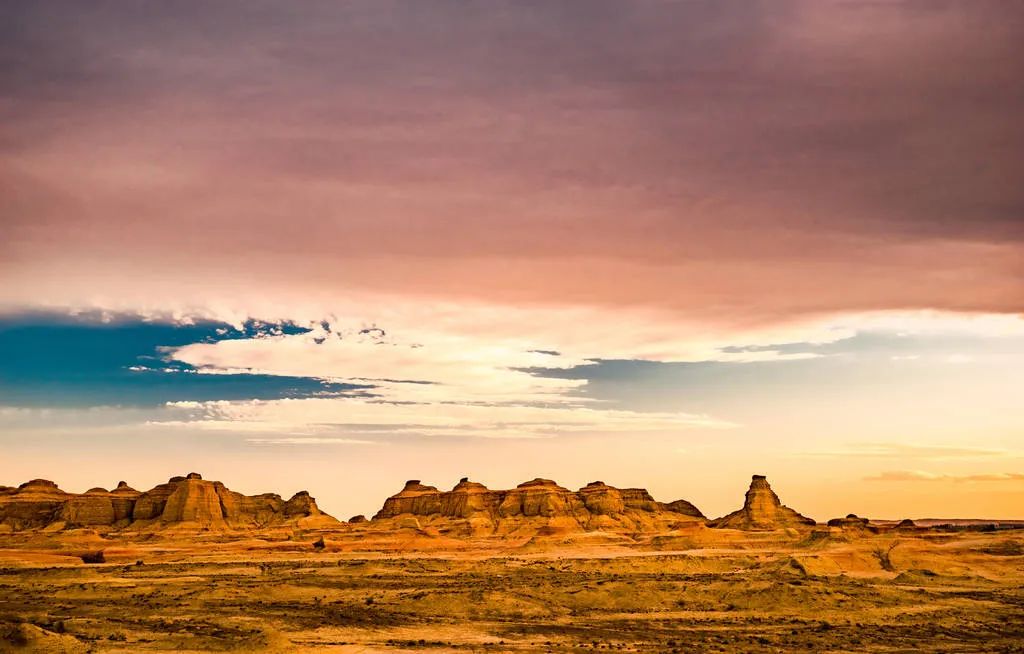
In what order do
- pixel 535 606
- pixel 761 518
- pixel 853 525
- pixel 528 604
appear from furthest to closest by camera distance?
1. pixel 761 518
2. pixel 853 525
3. pixel 528 604
4. pixel 535 606

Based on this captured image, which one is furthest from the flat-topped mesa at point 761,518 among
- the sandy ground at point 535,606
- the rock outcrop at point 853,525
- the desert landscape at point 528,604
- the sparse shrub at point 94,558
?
the sparse shrub at point 94,558

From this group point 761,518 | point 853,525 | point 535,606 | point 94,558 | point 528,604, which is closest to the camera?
point 535,606

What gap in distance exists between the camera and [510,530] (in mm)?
197625

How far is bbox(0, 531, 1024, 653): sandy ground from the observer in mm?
39000

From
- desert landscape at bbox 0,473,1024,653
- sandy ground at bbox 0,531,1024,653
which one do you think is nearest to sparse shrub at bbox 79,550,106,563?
desert landscape at bbox 0,473,1024,653

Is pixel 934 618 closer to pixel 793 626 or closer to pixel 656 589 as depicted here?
pixel 793 626

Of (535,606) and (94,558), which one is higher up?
(535,606)

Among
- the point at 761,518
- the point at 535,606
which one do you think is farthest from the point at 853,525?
the point at 535,606

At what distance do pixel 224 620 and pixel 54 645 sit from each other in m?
11.4

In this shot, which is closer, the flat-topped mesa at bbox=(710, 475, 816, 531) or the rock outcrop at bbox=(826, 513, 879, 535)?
the rock outcrop at bbox=(826, 513, 879, 535)

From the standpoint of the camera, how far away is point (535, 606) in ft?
170

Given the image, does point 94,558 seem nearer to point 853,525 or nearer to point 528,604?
point 528,604

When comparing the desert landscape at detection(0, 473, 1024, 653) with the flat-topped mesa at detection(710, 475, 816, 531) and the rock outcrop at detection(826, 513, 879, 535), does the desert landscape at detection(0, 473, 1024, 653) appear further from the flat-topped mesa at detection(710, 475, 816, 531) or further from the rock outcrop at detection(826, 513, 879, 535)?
the flat-topped mesa at detection(710, 475, 816, 531)

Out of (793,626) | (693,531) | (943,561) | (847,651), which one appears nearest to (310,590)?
(793,626)
